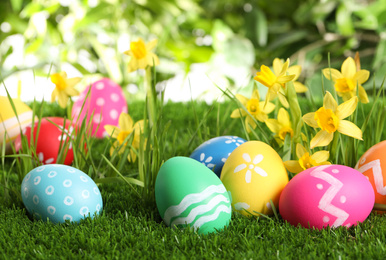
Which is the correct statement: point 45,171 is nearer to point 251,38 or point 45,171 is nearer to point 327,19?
point 251,38

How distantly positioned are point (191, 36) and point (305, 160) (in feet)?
8.89

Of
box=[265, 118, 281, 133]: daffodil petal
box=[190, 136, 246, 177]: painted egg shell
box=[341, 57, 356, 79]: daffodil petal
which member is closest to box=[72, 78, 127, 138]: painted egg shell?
box=[190, 136, 246, 177]: painted egg shell

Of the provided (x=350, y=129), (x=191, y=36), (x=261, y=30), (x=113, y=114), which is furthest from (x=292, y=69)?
(x=191, y=36)

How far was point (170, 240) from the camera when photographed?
720mm

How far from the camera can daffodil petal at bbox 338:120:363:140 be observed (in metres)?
0.75

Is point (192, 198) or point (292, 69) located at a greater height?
point (292, 69)

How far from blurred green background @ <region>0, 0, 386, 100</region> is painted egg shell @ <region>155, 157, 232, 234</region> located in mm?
1822

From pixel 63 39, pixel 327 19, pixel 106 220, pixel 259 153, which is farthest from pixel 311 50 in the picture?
pixel 106 220

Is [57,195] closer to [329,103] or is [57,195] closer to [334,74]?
[329,103]

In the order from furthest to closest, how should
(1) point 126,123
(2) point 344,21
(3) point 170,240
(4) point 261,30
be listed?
1. (4) point 261,30
2. (2) point 344,21
3. (1) point 126,123
4. (3) point 170,240

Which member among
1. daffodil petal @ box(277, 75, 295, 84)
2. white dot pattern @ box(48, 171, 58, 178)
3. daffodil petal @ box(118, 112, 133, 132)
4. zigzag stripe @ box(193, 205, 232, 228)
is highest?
daffodil petal @ box(277, 75, 295, 84)

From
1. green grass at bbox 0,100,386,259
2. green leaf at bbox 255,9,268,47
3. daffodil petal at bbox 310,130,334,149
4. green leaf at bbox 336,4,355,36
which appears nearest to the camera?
green grass at bbox 0,100,386,259

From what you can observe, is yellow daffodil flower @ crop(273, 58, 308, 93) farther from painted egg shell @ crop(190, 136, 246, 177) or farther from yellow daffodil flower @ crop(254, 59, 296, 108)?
painted egg shell @ crop(190, 136, 246, 177)

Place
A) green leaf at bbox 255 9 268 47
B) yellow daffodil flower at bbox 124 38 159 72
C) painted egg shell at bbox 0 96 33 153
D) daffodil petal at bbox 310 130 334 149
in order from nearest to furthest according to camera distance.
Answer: daffodil petal at bbox 310 130 334 149, yellow daffodil flower at bbox 124 38 159 72, painted egg shell at bbox 0 96 33 153, green leaf at bbox 255 9 268 47
